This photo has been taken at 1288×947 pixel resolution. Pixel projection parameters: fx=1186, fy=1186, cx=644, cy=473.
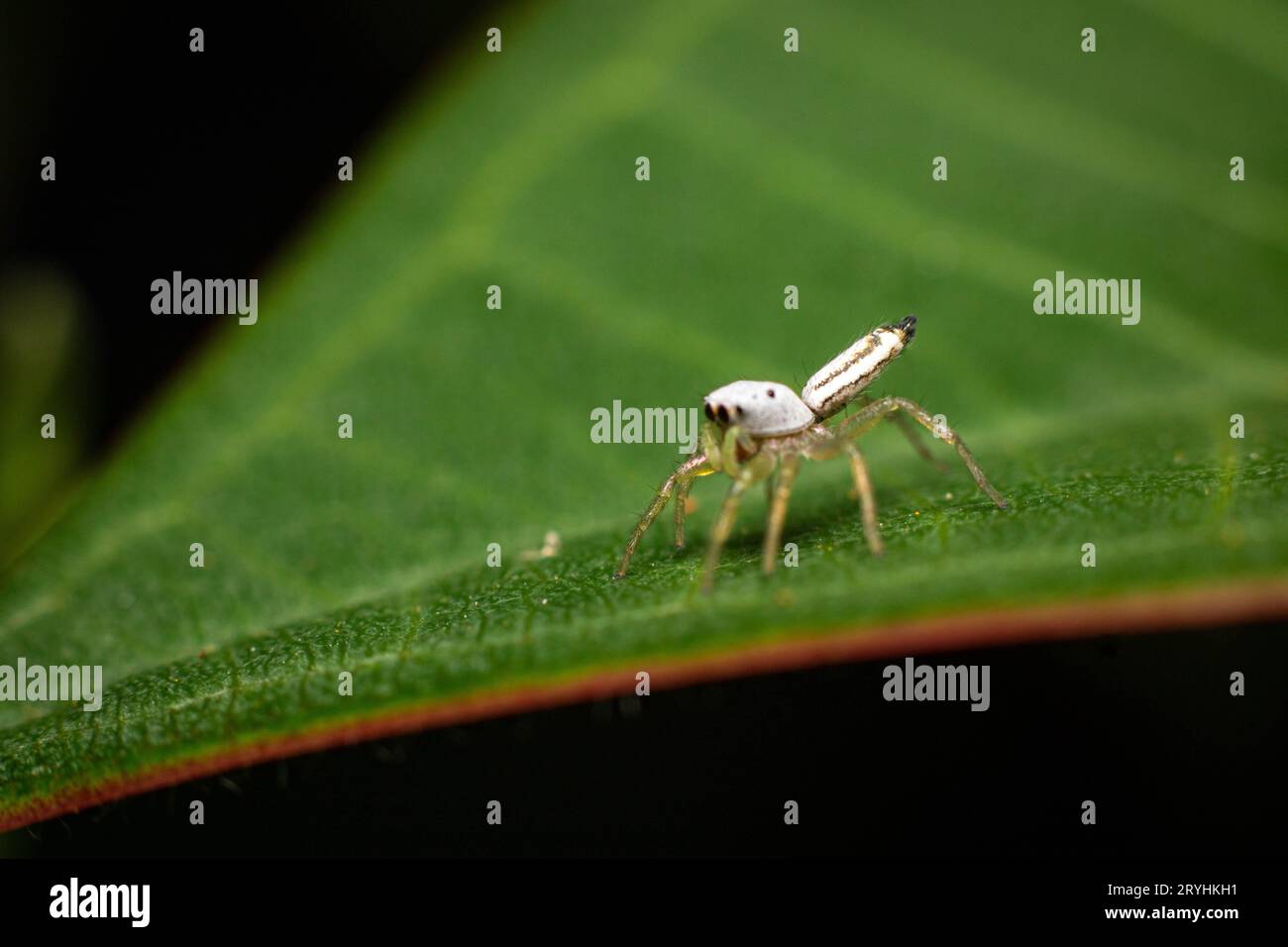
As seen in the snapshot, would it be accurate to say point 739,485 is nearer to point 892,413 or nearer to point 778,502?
point 778,502

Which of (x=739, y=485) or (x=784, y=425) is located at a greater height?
(x=784, y=425)

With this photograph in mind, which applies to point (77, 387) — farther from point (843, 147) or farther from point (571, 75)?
point (843, 147)

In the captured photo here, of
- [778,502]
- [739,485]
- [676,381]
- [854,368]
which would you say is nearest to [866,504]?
[778,502]

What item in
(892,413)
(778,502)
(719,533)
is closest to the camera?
(719,533)

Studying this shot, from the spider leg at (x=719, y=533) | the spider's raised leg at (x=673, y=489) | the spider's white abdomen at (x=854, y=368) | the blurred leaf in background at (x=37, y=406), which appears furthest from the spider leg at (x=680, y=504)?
the blurred leaf in background at (x=37, y=406)

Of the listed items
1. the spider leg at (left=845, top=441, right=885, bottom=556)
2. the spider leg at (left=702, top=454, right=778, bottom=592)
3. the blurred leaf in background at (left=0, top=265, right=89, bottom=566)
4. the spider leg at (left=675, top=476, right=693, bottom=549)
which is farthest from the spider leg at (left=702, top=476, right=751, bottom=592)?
the blurred leaf in background at (left=0, top=265, right=89, bottom=566)

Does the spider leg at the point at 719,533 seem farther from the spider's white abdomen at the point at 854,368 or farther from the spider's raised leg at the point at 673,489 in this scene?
the spider's white abdomen at the point at 854,368

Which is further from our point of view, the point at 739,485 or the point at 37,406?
the point at 739,485
